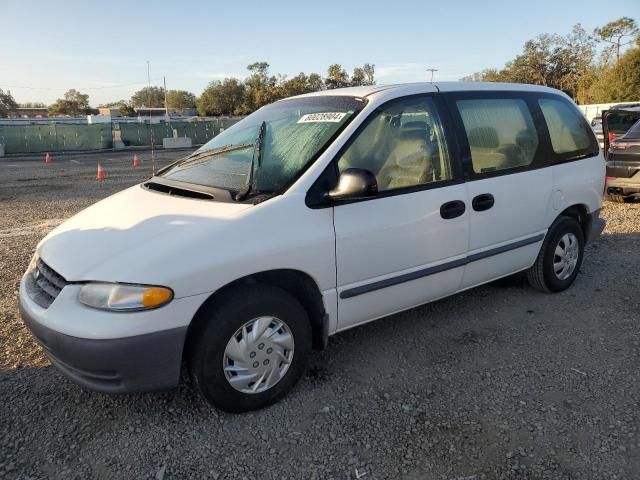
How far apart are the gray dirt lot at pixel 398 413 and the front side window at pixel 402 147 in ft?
4.10

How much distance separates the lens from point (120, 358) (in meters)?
2.37

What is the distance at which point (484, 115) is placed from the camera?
12.3 ft

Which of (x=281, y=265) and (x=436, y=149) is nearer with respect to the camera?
(x=281, y=265)

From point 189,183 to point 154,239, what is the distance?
2.57 ft

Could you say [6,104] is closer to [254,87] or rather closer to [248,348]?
[254,87]

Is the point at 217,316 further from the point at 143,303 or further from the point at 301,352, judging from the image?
the point at 301,352

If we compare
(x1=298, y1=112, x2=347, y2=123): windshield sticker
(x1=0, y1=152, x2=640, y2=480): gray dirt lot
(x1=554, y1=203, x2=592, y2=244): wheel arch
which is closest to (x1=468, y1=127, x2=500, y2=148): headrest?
(x1=298, y1=112, x2=347, y2=123): windshield sticker

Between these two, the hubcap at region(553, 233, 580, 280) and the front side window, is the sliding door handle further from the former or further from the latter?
the hubcap at region(553, 233, 580, 280)

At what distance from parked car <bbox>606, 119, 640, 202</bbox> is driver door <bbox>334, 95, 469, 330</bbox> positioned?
5973mm

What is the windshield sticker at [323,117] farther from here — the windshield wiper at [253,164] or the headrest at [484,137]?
the headrest at [484,137]

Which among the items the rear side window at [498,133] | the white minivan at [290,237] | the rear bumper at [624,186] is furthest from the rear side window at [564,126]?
the rear bumper at [624,186]

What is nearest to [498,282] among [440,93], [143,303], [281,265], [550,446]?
[440,93]

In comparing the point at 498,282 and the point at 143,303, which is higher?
the point at 143,303

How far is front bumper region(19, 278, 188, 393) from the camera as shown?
7.75 feet
